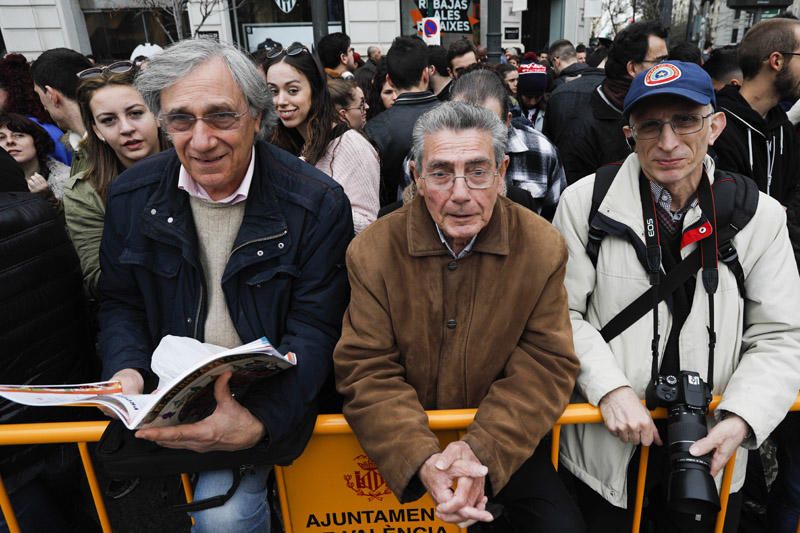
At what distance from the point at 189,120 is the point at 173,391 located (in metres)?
0.93

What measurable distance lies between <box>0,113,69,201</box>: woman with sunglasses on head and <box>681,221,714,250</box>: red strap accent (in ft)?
10.3

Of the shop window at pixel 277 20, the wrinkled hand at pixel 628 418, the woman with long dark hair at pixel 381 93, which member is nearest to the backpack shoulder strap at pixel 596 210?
the wrinkled hand at pixel 628 418

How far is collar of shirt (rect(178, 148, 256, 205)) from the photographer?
6.46 feet

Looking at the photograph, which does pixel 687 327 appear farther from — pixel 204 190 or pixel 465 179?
pixel 204 190

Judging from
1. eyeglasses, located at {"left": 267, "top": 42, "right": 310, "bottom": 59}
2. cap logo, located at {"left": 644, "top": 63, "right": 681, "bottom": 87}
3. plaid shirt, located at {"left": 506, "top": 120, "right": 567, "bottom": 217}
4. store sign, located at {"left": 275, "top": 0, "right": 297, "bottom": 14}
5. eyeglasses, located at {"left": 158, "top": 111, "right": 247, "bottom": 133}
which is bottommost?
plaid shirt, located at {"left": 506, "top": 120, "right": 567, "bottom": 217}

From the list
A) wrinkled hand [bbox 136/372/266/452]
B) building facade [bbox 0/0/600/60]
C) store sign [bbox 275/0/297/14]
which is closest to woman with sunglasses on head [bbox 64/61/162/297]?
wrinkled hand [bbox 136/372/266/452]

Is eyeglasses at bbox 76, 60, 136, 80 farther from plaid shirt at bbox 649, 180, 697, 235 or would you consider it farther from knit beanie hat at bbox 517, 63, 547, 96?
knit beanie hat at bbox 517, 63, 547, 96

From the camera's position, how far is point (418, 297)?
1.88m

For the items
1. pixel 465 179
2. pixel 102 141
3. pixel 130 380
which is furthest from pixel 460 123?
pixel 102 141

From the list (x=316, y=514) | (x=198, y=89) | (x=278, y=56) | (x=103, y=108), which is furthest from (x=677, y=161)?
(x=103, y=108)

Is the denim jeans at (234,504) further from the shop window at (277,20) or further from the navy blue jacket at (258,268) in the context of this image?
the shop window at (277,20)

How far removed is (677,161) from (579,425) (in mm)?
1053

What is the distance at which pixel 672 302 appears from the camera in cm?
196

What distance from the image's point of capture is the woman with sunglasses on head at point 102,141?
2.64 m
